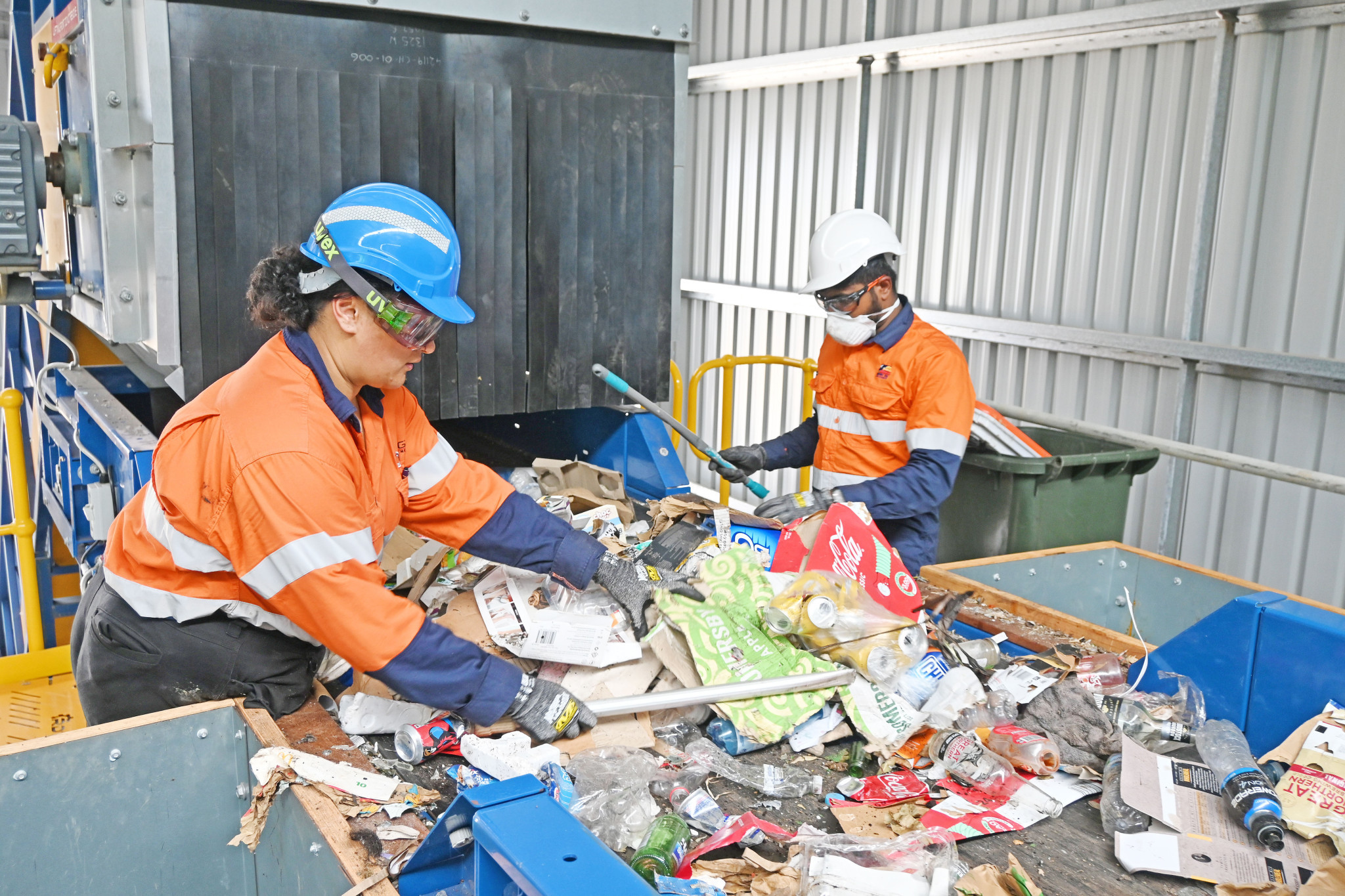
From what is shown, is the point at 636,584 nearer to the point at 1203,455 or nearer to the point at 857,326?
the point at 857,326

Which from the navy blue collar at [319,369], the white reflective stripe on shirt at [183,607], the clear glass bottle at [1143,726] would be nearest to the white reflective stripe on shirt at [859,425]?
the clear glass bottle at [1143,726]

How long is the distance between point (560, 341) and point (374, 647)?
153 centimetres

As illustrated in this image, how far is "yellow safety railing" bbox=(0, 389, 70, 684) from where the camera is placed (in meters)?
3.74

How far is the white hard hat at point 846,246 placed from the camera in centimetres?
327

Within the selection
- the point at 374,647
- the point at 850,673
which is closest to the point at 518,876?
the point at 374,647

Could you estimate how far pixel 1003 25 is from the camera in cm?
564

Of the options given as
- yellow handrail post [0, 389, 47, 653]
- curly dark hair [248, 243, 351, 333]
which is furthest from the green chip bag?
yellow handrail post [0, 389, 47, 653]

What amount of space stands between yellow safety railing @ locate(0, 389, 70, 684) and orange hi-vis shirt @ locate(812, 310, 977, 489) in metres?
2.80

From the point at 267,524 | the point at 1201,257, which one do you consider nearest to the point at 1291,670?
the point at 267,524

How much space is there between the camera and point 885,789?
1880 mm

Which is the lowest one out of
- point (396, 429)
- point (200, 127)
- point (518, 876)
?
point (518, 876)

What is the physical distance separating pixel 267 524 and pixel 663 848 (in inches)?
34.0

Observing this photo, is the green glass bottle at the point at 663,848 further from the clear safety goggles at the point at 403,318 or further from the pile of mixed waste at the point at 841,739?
the clear safety goggles at the point at 403,318

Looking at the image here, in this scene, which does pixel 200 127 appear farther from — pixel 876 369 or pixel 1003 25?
pixel 1003 25
